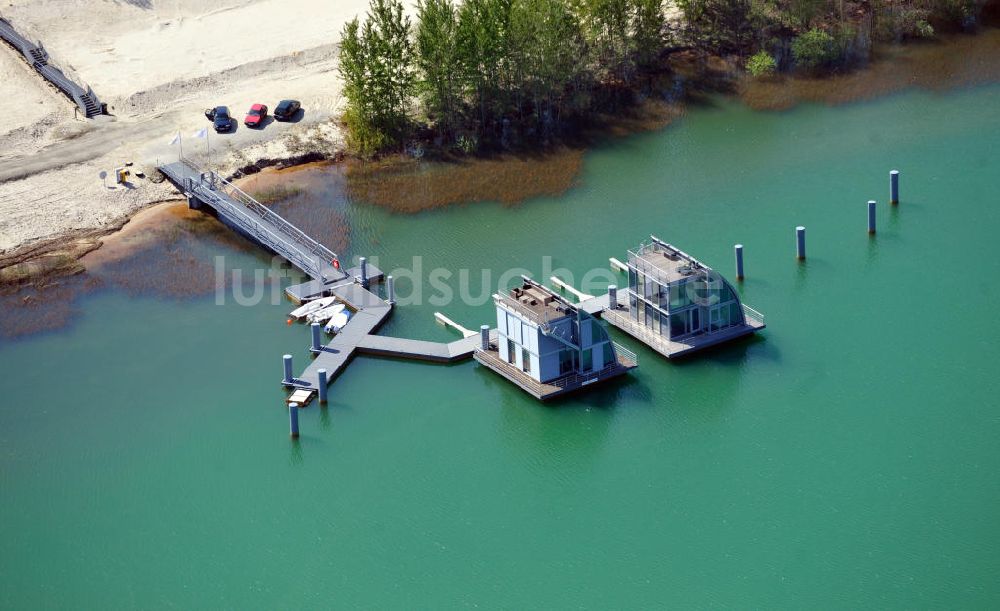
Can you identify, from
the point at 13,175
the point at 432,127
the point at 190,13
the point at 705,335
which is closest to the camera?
the point at 705,335

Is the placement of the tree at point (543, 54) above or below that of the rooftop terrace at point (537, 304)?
above

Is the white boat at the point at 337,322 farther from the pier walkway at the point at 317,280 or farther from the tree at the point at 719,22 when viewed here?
the tree at the point at 719,22

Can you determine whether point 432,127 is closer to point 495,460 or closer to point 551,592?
point 495,460

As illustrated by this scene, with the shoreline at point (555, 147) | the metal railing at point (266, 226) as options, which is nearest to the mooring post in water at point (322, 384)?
the metal railing at point (266, 226)

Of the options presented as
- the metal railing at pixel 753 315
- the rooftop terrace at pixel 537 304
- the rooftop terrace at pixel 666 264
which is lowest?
the metal railing at pixel 753 315

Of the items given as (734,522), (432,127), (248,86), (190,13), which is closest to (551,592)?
(734,522)

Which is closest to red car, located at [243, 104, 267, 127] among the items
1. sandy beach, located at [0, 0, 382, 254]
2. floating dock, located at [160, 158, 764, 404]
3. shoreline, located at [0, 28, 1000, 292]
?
sandy beach, located at [0, 0, 382, 254]

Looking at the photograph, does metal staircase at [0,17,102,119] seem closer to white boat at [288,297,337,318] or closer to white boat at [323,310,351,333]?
white boat at [288,297,337,318]

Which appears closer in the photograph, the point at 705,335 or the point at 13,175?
the point at 705,335
